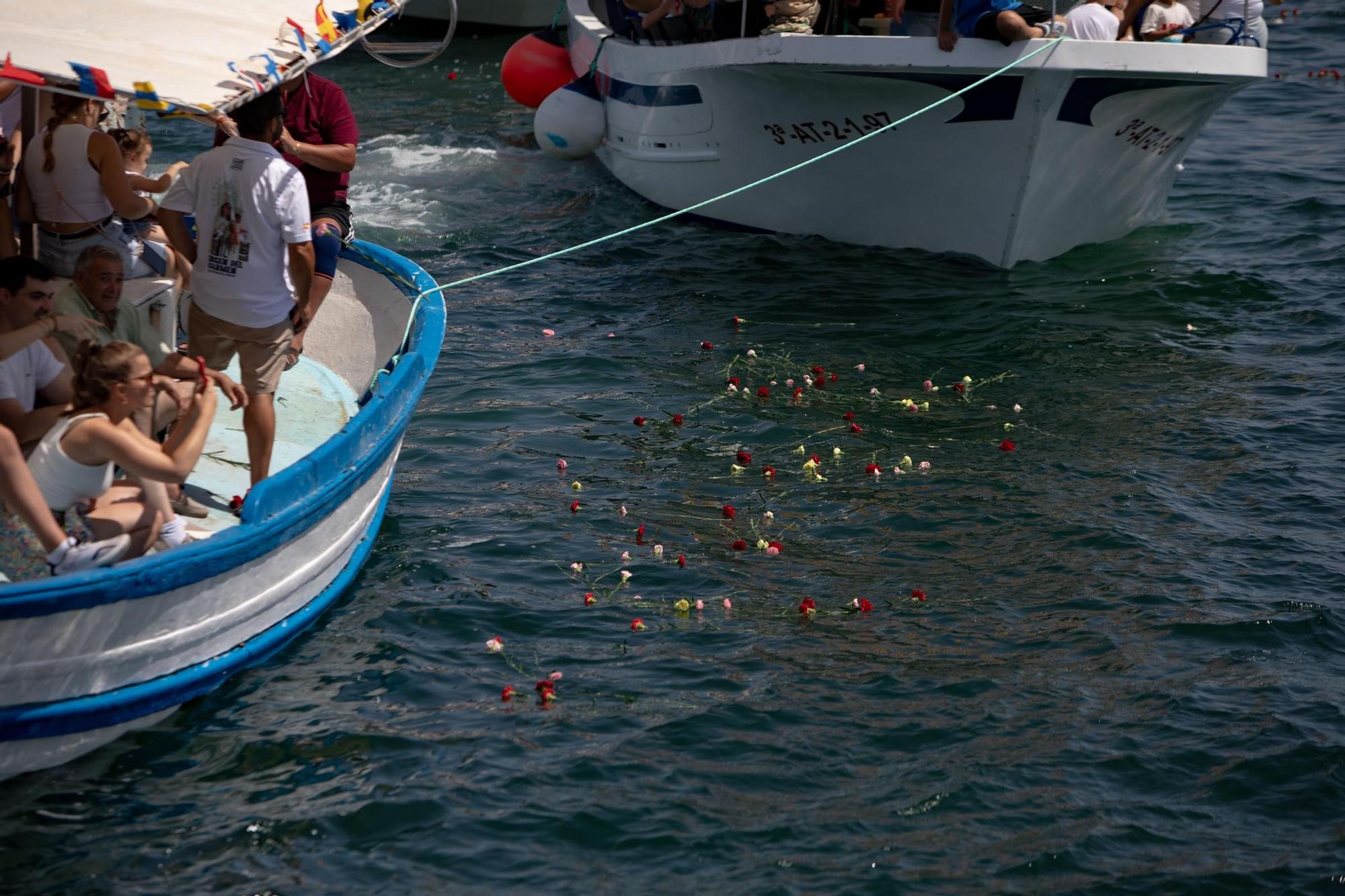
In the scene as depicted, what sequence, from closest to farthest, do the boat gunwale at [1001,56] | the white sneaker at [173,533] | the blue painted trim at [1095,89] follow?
the white sneaker at [173,533] → the boat gunwale at [1001,56] → the blue painted trim at [1095,89]

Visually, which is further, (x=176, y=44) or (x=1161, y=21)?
(x=1161, y=21)

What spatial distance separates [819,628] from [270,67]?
3392 millimetres

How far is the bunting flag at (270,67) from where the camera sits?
19.0ft

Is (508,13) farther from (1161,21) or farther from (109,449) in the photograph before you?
(109,449)

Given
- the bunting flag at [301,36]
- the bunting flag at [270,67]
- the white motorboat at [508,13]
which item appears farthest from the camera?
the white motorboat at [508,13]

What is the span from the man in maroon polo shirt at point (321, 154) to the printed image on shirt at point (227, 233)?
56 centimetres

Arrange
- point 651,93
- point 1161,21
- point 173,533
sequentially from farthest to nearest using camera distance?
point 651,93, point 1161,21, point 173,533

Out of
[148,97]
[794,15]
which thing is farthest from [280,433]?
[794,15]

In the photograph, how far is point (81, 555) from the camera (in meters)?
5.12

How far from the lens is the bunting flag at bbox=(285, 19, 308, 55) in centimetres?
612

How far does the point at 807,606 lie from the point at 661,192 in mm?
7460

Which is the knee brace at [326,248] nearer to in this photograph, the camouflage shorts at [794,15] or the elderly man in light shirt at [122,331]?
the elderly man in light shirt at [122,331]

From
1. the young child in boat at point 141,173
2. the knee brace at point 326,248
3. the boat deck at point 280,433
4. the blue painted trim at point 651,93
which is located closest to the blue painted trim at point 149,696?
the boat deck at point 280,433

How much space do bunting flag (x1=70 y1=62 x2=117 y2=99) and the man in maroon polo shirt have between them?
3.83 ft
